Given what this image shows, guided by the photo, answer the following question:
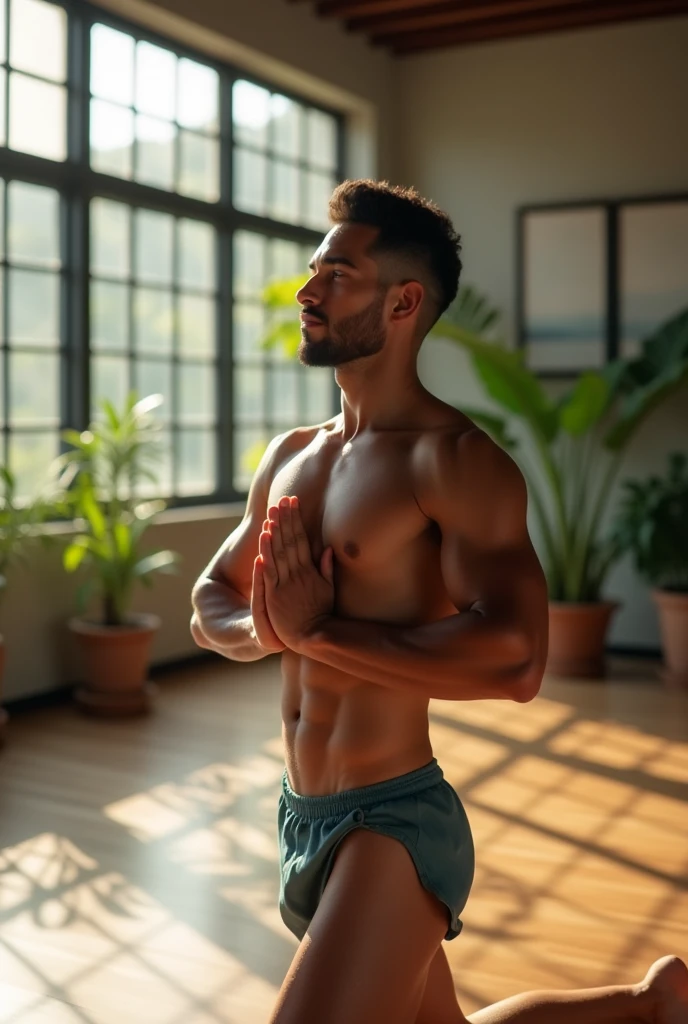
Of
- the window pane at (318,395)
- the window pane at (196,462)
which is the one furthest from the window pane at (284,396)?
the window pane at (196,462)

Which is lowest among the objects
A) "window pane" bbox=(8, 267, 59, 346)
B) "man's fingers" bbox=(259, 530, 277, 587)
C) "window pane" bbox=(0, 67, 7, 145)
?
"man's fingers" bbox=(259, 530, 277, 587)

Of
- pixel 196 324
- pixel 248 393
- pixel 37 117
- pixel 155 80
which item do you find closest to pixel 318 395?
pixel 248 393

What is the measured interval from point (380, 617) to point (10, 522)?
2.95 meters

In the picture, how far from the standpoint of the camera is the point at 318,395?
6930mm

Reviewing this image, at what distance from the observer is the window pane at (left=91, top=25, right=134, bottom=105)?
505 cm

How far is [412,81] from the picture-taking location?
685 cm

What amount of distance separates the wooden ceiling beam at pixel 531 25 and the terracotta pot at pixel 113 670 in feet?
12.1

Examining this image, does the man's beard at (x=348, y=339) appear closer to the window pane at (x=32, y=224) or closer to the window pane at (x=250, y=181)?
the window pane at (x=32, y=224)

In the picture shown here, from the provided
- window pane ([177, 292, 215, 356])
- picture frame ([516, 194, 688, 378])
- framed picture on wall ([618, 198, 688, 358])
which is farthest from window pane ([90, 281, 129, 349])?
framed picture on wall ([618, 198, 688, 358])

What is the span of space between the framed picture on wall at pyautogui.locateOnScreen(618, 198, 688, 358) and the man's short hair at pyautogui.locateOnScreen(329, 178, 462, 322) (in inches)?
190

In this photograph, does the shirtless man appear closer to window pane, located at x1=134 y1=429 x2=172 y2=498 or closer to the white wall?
window pane, located at x1=134 y1=429 x2=172 y2=498

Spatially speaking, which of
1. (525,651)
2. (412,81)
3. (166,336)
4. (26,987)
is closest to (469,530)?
(525,651)

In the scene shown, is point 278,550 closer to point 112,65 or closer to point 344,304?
point 344,304

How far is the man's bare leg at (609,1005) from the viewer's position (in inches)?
74.2
